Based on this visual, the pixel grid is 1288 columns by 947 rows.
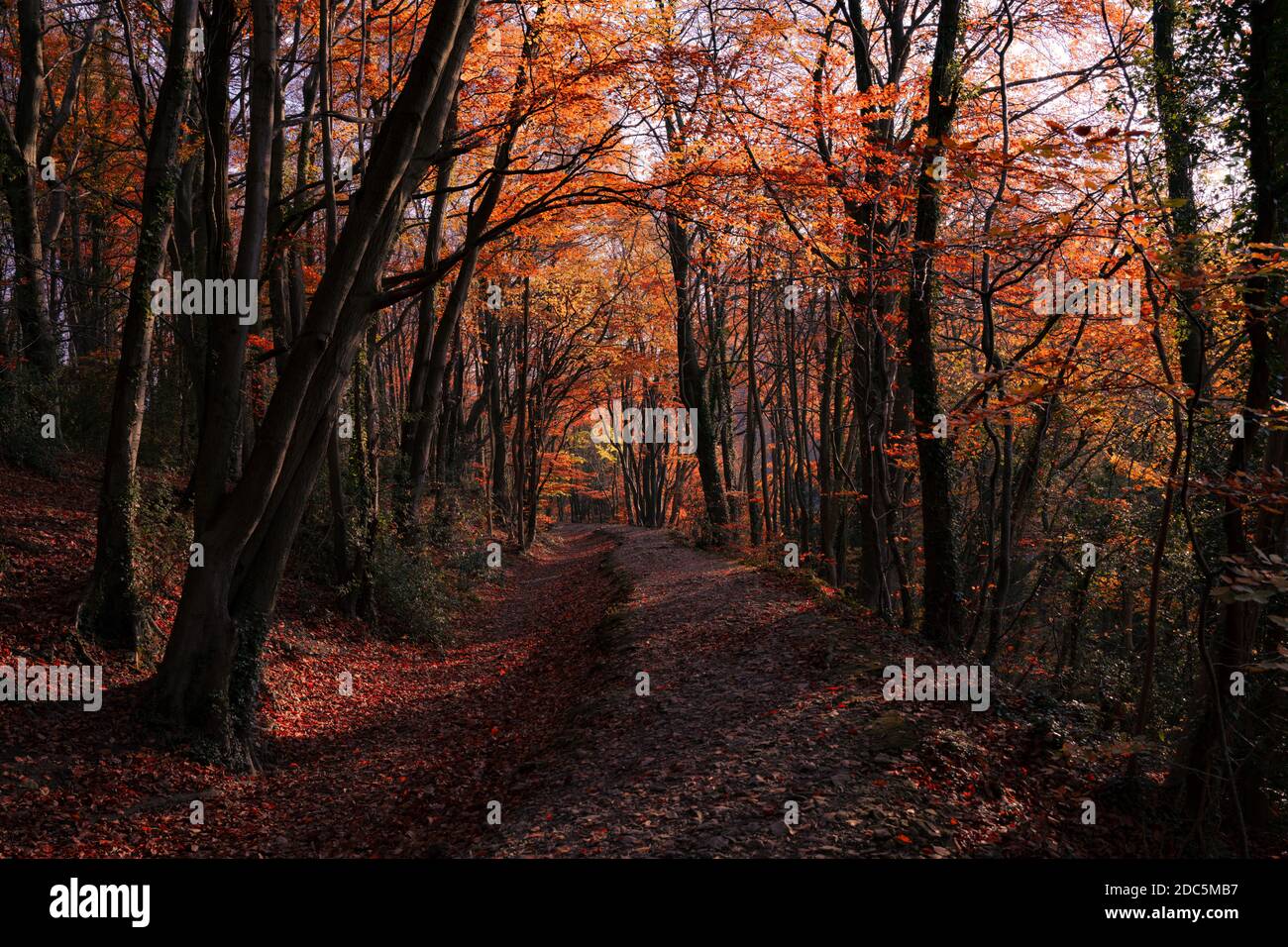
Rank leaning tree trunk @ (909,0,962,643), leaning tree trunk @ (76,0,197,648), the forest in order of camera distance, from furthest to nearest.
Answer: leaning tree trunk @ (909,0,962,643) < leaning tree trunk @ (76,0,197,648) < the forest

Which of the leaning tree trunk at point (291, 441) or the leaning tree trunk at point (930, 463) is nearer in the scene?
the leaning tree trunk at point (291, 441)

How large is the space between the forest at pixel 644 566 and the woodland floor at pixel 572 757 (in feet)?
0.15

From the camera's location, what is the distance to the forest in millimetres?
5145

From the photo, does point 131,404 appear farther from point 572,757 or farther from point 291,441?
point 572,757

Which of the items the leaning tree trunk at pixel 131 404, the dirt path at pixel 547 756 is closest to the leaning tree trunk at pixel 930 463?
the dirt path at pixel 547 756

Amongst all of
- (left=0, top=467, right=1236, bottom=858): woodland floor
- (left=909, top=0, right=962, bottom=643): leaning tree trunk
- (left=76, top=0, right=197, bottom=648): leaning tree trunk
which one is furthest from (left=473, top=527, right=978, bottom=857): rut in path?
(left=76, top=0, right=197, bottom=648): leaning tree trunk

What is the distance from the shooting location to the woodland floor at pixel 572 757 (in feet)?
15.5

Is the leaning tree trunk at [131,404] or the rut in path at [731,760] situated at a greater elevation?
the leaning tree trunk at [131,404]

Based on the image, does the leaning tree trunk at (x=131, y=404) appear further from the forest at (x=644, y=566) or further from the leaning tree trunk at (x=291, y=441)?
the leaning tree trunk at (x=291, y=441)

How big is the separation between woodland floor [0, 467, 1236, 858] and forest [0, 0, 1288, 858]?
0.05m

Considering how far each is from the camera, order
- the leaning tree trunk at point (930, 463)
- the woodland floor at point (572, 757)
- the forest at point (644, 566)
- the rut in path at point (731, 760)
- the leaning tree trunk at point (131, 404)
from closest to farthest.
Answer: the rut in path at point (731, 760), the woodland floor at point (572, 757), the forest at point (644, 566), the leaning tree trunk at point (131, 404), the leaning tree trunk at point (930, 463)

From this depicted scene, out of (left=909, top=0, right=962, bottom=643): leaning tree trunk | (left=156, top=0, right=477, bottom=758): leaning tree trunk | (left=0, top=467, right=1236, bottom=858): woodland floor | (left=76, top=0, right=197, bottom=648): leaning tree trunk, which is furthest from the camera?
(left=909, top=0, right=962, bottom=643): leaning tree trunk

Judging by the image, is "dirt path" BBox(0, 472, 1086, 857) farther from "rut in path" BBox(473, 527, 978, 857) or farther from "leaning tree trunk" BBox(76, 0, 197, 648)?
"leaning tree trunk" BBox(76, 0, 197, 648)
